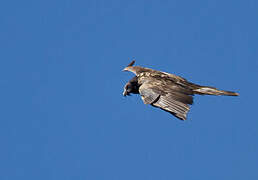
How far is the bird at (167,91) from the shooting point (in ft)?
48.1

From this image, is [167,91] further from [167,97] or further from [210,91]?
[210,91]

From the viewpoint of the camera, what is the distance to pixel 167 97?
15148 millimetres

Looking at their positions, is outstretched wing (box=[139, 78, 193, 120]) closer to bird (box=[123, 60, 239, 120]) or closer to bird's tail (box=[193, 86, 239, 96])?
bird (box=[123, 60, 239, 120])

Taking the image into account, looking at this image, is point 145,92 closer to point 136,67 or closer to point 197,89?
point 197,89

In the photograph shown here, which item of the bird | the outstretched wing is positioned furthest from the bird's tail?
the outstretched wing

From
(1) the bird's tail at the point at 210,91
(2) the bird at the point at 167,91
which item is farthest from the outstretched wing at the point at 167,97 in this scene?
(1) the bird's tail at the point at 210,91

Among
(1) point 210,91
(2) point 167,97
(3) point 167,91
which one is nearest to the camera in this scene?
(2) point 167,97

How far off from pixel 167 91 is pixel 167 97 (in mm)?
548

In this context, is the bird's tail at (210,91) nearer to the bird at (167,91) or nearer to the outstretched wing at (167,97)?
the bird at (167,91)

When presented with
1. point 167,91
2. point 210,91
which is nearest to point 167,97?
point 167,91

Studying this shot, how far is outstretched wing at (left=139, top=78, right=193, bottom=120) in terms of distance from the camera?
570 inches

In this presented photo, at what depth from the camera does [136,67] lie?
68.2ft

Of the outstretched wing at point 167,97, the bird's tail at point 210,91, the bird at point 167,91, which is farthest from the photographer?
the bird's tail at point 210,91

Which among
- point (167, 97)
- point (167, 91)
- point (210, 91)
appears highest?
point (210, 91)
